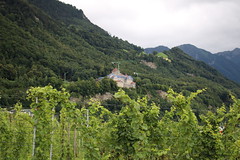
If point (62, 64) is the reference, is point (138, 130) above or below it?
below

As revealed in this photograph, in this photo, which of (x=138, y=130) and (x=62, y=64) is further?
(x=62, y=64)

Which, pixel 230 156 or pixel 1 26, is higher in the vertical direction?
pixel 1 26

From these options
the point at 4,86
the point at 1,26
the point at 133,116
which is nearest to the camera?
the point at 133,116

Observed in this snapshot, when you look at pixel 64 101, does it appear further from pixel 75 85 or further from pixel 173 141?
pixel 75 85

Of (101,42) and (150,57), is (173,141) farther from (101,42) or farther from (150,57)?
(101,42)

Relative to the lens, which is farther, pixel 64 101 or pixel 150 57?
pixel 150 57

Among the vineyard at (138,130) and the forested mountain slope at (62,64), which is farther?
the forested mountain slope at (62,64)

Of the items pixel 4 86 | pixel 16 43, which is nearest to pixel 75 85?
pixel 4 86

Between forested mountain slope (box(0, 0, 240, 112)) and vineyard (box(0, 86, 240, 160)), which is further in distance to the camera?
forested mountain slope (box(0, 0, 240, 112))

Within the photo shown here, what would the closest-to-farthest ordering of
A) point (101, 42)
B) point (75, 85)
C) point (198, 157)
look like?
point (198, 157) < point (75, 85) < point (101, 42)

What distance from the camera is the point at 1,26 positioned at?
338ft

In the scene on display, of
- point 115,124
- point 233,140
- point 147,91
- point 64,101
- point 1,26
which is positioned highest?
point 1,26

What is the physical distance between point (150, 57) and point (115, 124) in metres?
166

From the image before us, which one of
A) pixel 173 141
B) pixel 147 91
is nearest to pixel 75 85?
pixel 147 91
